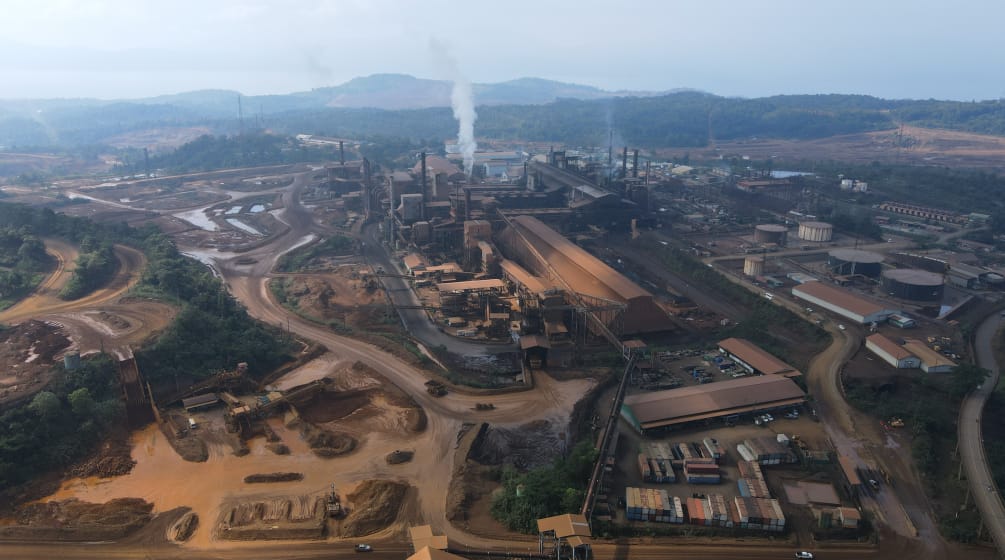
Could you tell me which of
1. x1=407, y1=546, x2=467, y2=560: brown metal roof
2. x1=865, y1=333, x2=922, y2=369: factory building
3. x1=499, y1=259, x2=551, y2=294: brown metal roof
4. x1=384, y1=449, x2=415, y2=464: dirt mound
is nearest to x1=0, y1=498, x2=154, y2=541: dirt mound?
x1=384, y1=449, x2=415, y2=464: dirt mound

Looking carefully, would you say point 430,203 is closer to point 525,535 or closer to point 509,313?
point 509,313

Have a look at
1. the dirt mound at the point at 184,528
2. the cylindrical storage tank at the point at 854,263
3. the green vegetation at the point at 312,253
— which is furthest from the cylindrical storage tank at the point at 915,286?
the green vegetation at the point at 312,253

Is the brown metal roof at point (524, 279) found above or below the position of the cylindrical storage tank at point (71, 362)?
above

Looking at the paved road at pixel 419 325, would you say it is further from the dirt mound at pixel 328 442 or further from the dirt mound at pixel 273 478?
the dirt mound at pixel 273 478

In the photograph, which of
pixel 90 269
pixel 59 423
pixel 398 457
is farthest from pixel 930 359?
pixel 90 269

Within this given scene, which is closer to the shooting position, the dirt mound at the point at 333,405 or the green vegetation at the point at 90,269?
the dirt mound at the point at 333,405

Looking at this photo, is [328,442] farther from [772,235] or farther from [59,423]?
[772,235]

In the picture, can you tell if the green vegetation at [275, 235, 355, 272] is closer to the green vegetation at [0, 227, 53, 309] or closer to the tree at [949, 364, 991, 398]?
the green vegetation at [0, 227, 53, 309]

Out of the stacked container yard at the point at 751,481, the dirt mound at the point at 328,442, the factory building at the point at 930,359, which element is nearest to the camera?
the stacked container yard at the point at 751,481
